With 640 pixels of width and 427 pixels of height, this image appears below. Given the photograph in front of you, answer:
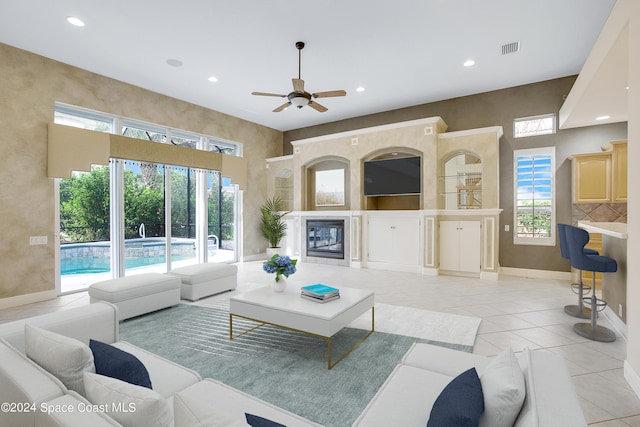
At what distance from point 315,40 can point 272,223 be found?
467 centimetres

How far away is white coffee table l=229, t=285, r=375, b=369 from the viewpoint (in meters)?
2.44

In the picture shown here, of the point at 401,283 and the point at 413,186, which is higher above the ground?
the point at 413,186

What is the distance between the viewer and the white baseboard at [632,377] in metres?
2.16

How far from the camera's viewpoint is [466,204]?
604 centimetres

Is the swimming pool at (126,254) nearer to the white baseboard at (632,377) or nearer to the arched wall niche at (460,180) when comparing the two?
the arched wall niche at (460,180)

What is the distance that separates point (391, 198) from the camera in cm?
709

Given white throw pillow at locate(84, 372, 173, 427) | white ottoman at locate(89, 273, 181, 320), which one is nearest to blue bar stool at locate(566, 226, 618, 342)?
white throw pillow at locate(84, 372, 173, 427)

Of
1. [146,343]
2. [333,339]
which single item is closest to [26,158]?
[146,343]

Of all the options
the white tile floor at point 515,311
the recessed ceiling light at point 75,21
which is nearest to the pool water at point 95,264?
the white tile floor at point 515,311

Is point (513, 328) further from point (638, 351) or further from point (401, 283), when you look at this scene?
point (401, 283)

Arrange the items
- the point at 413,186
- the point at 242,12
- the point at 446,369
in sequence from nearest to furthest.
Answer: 1. the point at 446,369
2. the point at 242,12
3. the point at 413,186

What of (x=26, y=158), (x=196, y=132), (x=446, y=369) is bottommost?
(x=446, y=369)

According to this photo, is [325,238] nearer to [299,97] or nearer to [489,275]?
[489,275]

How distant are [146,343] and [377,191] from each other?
5.04m
